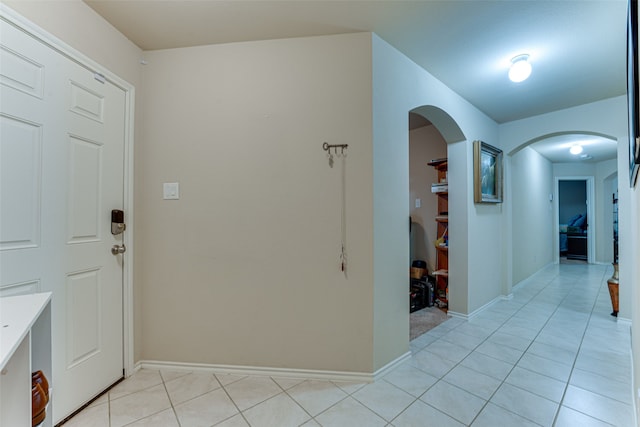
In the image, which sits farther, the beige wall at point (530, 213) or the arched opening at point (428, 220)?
the beige wall at point (530, 213)

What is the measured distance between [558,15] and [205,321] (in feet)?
9.96

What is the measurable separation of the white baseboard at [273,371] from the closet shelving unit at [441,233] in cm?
170

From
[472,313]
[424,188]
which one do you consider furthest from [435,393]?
[424,188]

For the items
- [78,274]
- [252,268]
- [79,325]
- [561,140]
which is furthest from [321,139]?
[561,140]

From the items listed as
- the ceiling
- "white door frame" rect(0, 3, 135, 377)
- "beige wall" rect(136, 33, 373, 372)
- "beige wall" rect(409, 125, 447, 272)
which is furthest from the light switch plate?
"beige wall" rect(409, 125, 447, 272)

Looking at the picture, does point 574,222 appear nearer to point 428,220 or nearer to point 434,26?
point 428,220

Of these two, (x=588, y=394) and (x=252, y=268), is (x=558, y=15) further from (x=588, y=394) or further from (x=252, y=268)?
(x=252, y=268)

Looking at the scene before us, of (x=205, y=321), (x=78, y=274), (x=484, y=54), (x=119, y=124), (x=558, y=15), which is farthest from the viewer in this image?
(x=484, y=54)

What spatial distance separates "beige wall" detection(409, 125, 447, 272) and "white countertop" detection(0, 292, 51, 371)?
3755mm

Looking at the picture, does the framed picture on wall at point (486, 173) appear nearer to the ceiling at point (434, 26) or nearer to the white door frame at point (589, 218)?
the ceiling at point (434, 26)

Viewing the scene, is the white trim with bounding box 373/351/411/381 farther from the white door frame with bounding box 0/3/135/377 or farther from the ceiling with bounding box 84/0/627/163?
the ceiling with bounding box 84/0/627/163

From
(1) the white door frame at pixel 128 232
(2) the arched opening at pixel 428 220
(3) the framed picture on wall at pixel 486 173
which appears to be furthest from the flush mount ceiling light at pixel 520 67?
(1) the white door frame at pixel 128 232

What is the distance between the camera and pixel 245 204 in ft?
6.26

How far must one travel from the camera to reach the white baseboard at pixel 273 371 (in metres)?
1.81
